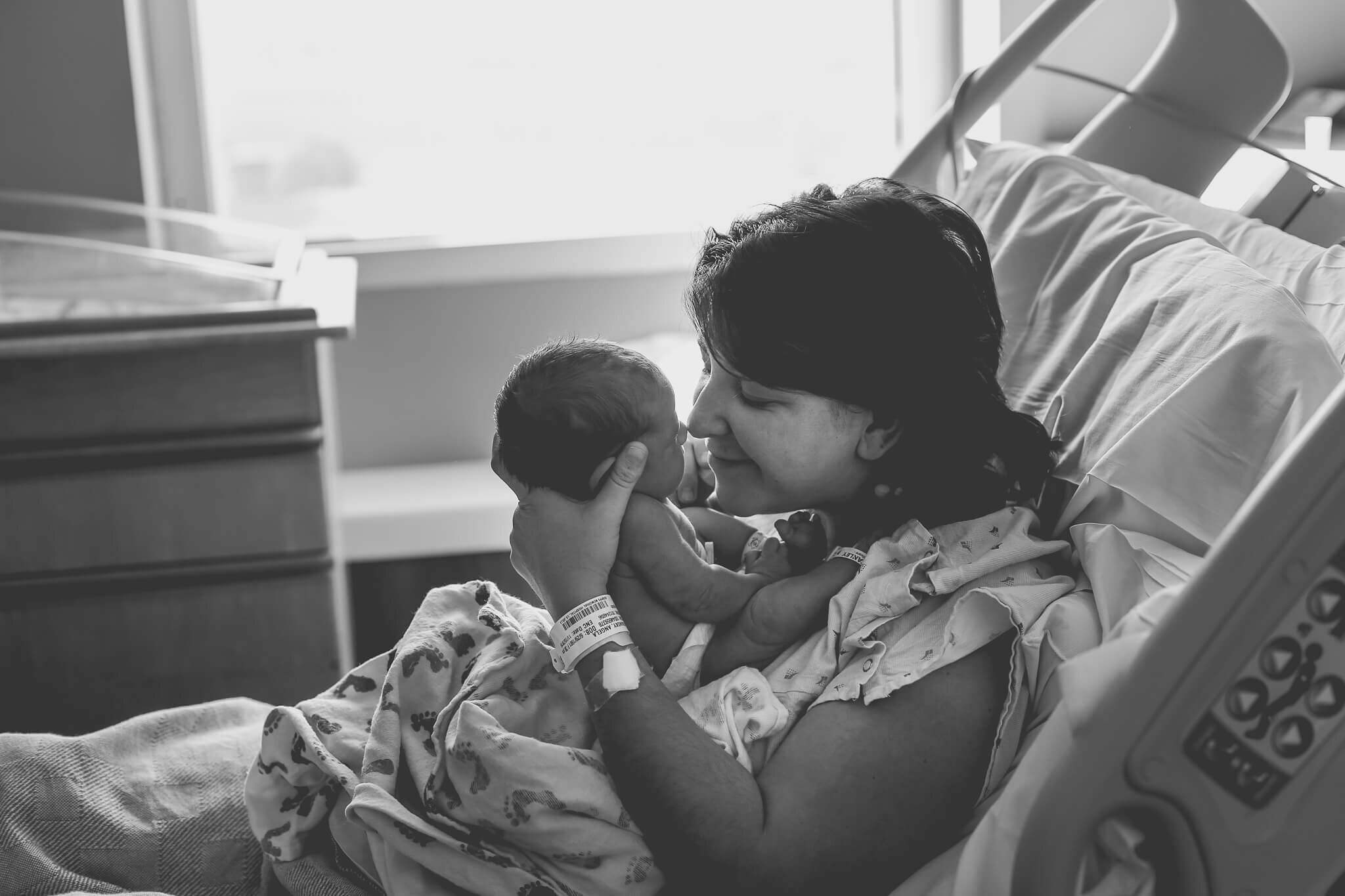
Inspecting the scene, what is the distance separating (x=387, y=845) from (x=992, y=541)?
0.53m

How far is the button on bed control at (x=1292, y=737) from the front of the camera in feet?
2.18

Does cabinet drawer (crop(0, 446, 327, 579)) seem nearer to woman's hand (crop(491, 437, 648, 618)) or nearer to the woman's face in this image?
woman's hand (crop(491, 437, 648, 618))

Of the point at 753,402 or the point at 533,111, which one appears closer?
the point at 753,402

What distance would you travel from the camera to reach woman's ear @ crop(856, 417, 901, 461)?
3.41 ft

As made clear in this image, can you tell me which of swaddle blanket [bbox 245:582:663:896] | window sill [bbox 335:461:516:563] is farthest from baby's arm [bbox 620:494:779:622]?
window sill [bbox 335:461:516:563]

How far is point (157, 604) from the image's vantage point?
6.59 ft

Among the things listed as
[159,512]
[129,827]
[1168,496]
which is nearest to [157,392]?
[159,512]

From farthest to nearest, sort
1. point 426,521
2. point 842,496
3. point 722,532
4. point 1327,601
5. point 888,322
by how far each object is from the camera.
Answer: point 426,521
point 722,532
point 842,496
point 888,322
point 1327,601

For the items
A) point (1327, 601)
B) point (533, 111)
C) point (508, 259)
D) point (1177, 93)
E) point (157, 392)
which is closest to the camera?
point (1327, 601)

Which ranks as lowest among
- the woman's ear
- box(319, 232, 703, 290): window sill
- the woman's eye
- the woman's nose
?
box(319, 232, 703, 290): window sill

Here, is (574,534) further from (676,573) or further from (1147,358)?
(1147,358)

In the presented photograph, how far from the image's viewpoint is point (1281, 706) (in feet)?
2.16

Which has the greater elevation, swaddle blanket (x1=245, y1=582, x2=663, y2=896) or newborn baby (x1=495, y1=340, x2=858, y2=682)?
newborn baby (x1=495, y1=340, x2=858, y2=682)

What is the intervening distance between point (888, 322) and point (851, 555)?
0.20 meters
